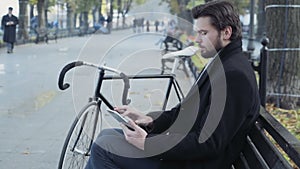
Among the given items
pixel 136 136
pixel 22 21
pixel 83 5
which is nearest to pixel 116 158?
pixel 136 136

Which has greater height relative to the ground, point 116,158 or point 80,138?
point 116,158

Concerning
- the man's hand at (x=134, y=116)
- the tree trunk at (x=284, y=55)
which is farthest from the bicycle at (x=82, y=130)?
the tree trunk at (x=284, y=55)

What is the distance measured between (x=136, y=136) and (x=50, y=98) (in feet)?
23.9

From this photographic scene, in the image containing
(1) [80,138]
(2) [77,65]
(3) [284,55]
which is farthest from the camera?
(3) [284,55]

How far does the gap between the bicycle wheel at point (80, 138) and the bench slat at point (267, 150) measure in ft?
5.06

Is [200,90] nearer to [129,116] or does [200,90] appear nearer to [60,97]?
[129,116]

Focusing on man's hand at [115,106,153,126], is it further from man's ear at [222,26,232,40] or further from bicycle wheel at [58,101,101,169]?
man's ear at [222,26,232,40]

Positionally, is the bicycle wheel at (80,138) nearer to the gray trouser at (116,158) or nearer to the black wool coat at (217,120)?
the gray trouser at (116,158)

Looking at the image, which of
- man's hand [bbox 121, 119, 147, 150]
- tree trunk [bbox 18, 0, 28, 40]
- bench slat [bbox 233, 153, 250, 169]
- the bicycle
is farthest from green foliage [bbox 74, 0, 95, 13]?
man's hand [bbox 121, 119, 147, 150]

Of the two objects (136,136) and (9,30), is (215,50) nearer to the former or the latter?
(136,136)

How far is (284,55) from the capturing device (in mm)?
7422

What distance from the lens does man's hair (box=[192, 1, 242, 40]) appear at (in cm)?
274

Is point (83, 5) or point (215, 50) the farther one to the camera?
point (83, 5)

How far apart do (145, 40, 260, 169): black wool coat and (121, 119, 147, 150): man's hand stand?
0.03m
